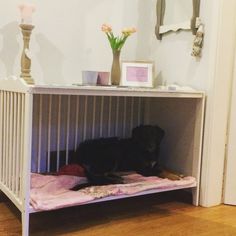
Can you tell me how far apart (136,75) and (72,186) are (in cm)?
77

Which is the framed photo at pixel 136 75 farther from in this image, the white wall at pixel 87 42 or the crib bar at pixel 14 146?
the crib bar at pixel 14 146

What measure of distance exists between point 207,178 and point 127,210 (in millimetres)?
476

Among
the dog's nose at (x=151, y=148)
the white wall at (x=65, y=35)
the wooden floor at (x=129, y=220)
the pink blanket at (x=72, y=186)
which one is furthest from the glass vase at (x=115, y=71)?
the wooden floor at (x=129, y=220)

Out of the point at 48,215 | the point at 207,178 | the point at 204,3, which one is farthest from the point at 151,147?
the point at 204,3

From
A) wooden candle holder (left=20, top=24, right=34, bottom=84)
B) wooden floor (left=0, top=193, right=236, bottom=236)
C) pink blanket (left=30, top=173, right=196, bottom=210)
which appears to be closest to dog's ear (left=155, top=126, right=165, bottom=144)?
pink blanket (left=30, top=173, right=196, bottom=210)

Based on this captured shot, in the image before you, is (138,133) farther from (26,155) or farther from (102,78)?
(26,155)

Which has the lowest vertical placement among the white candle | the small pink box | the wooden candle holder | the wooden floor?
the wooden floor

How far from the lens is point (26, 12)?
68.2 inches

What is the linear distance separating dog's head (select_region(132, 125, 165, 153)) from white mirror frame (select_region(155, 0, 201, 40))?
59cm

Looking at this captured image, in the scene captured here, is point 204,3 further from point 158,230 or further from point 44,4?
point 158,230

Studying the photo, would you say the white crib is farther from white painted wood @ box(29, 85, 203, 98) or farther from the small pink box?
the small pink box

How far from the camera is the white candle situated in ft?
5.66

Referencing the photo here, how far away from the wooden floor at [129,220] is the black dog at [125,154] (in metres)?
0.19

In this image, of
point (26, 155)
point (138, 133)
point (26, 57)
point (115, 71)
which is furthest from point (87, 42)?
point (26, 155)
